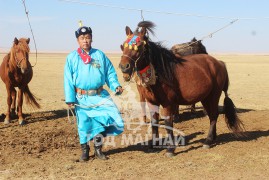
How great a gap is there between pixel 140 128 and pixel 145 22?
3010mm

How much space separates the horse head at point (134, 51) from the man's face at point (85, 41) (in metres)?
0.53

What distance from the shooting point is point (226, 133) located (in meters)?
7.32

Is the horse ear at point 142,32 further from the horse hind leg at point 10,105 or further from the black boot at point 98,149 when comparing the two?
the horse hind leg at point 10,105

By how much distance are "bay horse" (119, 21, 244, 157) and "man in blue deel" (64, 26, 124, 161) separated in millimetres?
456

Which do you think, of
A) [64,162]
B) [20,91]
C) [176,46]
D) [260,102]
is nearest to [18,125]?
[20,91]

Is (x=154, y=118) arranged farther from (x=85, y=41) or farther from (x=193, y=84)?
(x=85, y=41)

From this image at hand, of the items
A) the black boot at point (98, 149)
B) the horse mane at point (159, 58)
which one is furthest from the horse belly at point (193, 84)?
the black boot at point (98, 149)

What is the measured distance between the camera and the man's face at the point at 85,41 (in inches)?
206

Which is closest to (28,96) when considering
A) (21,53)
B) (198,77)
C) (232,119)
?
(21,53)

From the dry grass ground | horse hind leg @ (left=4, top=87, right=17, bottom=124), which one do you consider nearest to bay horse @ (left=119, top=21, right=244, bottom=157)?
the dry grass ground

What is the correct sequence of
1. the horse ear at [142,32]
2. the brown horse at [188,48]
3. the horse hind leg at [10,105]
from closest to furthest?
the horse ear at [142,32] → the horse hind leg at [10,105] → the brown horse at [188,48]

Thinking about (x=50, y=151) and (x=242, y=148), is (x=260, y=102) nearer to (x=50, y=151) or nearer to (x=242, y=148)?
(x=242, y=148)

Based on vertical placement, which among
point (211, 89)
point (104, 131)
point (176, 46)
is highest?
point (176, 46)

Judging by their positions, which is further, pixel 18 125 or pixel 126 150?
pixel 18 125
